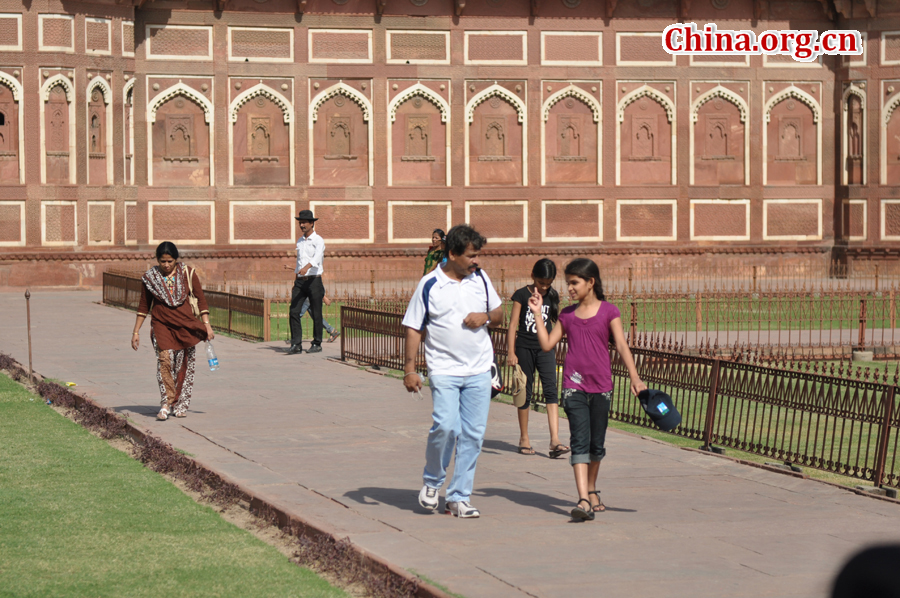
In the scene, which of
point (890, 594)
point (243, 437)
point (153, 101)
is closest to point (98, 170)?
point (153, 101)

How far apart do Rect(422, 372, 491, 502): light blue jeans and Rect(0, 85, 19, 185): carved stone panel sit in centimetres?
2214

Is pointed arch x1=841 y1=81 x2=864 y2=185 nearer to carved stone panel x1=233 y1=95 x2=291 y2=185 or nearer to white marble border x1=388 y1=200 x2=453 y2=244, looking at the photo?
white marble border x1=388 y1=200 x2=453 y2=244

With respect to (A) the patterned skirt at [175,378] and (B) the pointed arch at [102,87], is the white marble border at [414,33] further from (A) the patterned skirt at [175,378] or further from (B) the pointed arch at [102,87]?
(A) the patterned skirt at [175,378]

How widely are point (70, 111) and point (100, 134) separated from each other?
0.89 m

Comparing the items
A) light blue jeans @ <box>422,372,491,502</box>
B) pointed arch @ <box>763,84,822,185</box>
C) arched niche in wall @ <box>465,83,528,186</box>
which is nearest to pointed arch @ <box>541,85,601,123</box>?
arched niche in wall @ <box>465,83,528,186</box>

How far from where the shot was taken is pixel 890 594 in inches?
77.7

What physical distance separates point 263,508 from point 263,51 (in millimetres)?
23523

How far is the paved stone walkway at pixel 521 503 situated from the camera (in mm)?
4988

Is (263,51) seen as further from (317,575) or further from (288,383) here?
(317,575)

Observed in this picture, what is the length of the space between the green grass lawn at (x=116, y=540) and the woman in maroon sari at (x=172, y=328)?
1332 millimetres

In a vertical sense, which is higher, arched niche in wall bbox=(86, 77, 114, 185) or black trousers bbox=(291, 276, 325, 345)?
arched niche in wall bbox=(86, 77, 114, 185)

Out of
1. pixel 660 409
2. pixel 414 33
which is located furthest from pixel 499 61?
pixel 660 409

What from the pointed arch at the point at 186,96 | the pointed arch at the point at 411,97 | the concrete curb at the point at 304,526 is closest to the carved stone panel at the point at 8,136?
the pointed arch at the point at 186,96

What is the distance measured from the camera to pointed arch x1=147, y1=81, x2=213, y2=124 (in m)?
27.9
